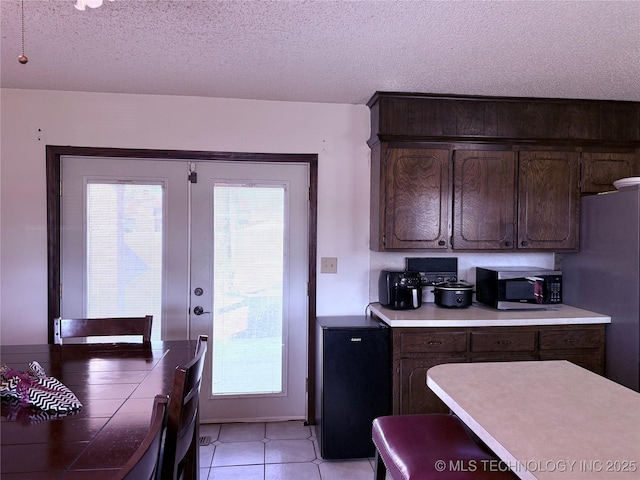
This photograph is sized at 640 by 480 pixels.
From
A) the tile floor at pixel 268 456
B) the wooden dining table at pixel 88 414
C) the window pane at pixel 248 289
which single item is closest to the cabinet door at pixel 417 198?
the window pane at pixel 248 289

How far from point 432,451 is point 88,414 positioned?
112cm

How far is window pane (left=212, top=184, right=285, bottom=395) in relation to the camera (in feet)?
10.2

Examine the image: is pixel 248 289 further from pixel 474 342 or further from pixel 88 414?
pixel 88 414

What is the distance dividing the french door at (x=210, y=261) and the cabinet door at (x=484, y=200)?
43.4 inches

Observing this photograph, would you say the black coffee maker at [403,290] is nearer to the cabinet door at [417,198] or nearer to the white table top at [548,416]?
the cabinet door at [417,198]

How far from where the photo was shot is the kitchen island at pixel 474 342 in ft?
8.62

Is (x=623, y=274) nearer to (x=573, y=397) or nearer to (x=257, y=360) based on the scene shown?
(x=573, y=397)

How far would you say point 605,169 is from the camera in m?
3.03

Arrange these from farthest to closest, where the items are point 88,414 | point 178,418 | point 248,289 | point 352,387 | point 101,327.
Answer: point 248,289
point 352,387
point 101,327
point 88,414
point 178,418

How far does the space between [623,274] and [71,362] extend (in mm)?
3078

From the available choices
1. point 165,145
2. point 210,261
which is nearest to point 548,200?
point 210,261

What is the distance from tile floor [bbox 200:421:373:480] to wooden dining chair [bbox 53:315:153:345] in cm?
96

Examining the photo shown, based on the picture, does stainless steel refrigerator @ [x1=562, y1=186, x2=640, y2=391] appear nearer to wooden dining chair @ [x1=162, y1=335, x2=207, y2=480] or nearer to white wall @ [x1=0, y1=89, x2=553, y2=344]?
white wall @ [x1=0, y1=89, x2=553, y2=344]

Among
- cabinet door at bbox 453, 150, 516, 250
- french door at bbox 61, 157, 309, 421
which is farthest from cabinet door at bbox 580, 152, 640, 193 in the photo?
french door at bbox 61, 157, 309, 421
